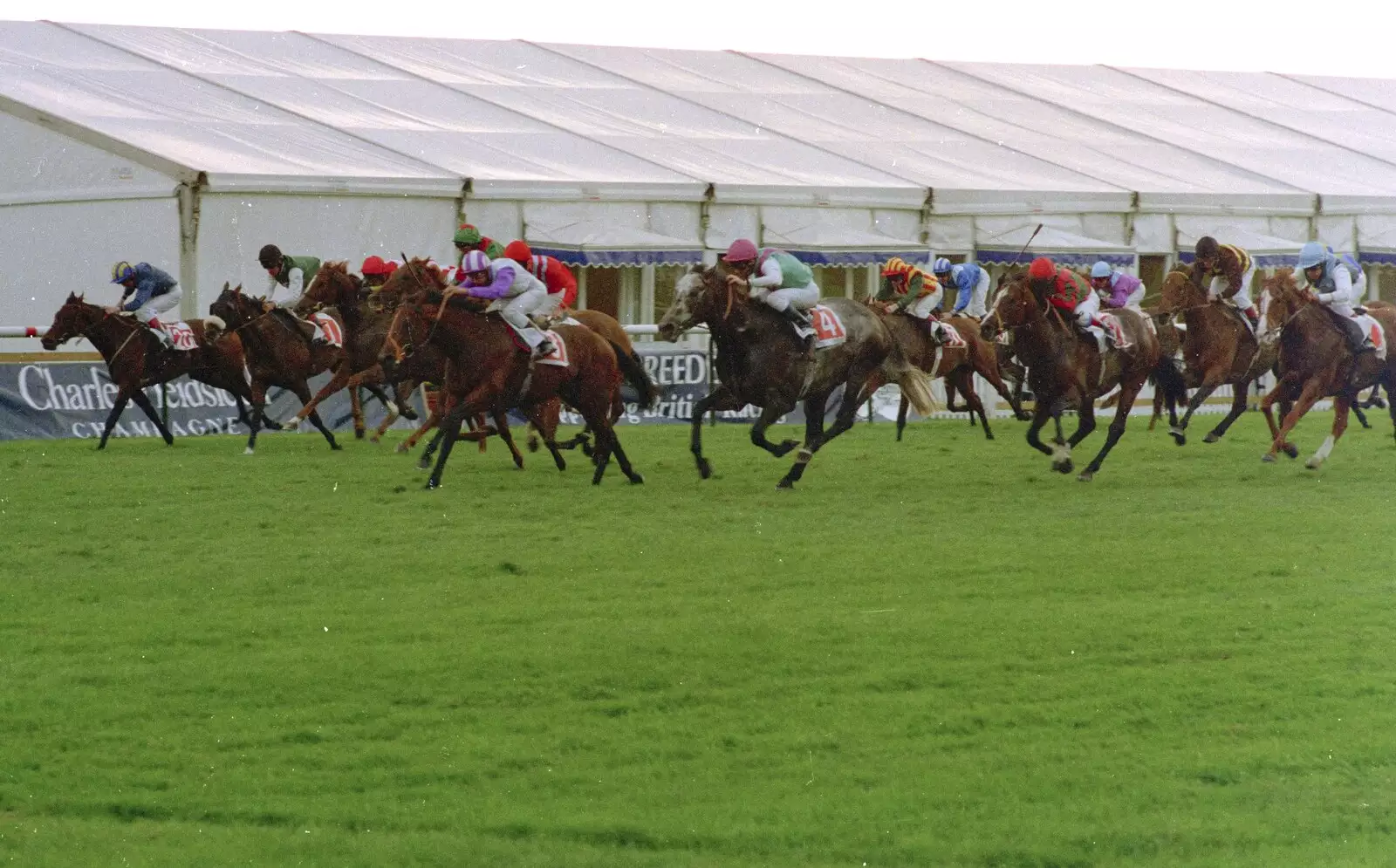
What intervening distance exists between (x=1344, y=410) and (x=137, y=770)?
13.8 m

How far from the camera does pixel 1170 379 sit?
843 inches

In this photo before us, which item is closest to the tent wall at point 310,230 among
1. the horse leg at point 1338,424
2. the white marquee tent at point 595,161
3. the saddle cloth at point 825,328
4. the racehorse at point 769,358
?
the white marquee tent at point 595,161

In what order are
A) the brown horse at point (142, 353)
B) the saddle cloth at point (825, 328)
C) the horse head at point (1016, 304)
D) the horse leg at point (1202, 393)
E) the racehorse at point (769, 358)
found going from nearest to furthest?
the racehorse at point (769, 358) → the saddle cloth at point (825, 328) → the horse head at point (1016, 304) → the brown horse at point (142, 353) → the horse leg at point (1202, 393)

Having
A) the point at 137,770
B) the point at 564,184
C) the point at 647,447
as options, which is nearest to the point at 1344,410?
the point at 647,447

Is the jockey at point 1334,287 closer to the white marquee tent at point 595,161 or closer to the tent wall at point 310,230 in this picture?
the white marquee tent at point 595,161

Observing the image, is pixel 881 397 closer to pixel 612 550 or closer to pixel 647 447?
pixel 647 447

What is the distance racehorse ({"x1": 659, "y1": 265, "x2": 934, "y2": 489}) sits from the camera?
15.2 meters

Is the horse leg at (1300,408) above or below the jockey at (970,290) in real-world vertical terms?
below

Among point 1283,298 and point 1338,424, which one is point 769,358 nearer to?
point 1283,298

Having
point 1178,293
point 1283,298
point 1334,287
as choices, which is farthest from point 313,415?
point 1334,287

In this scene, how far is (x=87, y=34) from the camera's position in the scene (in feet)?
92.0

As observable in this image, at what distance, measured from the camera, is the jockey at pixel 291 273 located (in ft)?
65.6

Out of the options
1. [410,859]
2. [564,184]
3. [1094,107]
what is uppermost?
[1094,107]

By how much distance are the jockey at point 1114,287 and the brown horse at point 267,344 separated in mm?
7735
